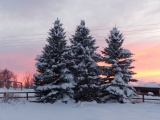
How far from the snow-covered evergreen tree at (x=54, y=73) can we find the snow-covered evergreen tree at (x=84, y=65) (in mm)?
1191

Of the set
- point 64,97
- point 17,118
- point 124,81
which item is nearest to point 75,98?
point 64,97

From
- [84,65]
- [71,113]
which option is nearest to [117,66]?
[84,65]

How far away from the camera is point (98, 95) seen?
3183 centimetres

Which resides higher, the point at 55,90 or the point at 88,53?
the point at 88,53

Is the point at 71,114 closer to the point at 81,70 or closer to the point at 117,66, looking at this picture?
the point at 81,70

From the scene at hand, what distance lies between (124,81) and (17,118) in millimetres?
18724

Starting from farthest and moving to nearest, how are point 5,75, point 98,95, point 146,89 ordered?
1. point 5,75
2. point 146,89
3. point 98,95

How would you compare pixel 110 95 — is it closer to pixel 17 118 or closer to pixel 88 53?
pixel 88 53

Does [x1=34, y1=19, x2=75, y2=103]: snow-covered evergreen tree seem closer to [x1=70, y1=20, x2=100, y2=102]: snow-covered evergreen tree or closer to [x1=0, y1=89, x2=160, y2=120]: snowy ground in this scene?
[x1=70, y1=20, x2=100, y2=102]: snow-covered evergreen tree

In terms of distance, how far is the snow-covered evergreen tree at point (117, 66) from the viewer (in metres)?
31.8

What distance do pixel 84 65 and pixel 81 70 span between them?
0.64 m

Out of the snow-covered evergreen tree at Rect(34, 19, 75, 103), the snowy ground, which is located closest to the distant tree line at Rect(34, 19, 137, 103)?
the snow-covered evergreen tree at Rect(34, 19, 75, 103)

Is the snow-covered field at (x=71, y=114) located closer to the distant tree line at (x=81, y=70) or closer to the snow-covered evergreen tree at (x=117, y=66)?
the distant tree line at (x=81, y=70)

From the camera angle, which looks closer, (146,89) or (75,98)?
(75,98)
